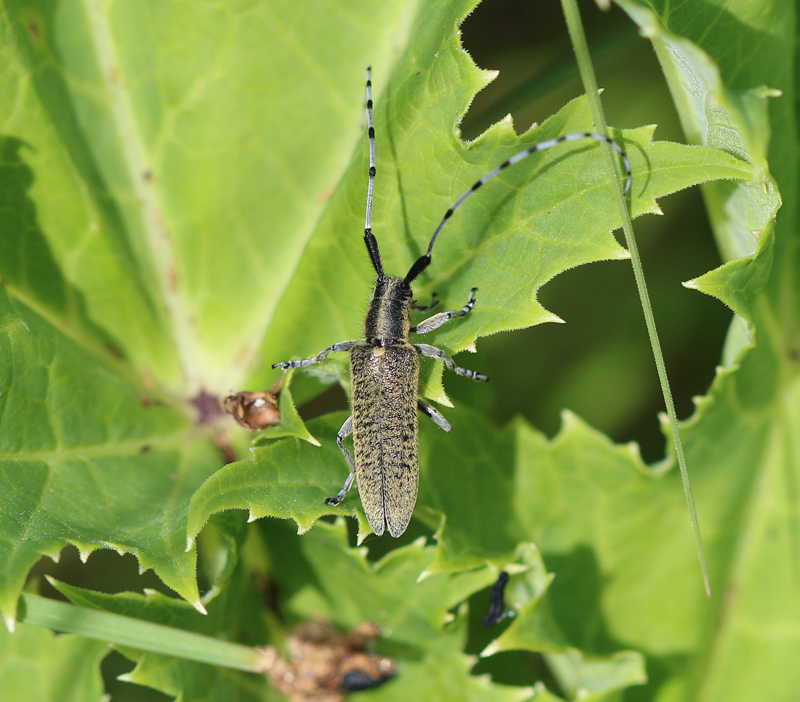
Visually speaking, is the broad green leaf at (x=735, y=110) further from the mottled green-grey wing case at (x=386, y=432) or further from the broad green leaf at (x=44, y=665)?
the broad green leaf at (x=44, y=665)

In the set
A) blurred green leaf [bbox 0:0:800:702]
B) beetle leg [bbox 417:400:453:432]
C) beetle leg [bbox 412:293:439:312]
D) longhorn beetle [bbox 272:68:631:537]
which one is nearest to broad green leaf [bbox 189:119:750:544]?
blurred green leaf [bbox 0:0:800:702]

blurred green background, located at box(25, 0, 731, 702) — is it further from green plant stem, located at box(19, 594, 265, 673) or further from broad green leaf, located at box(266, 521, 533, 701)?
green plant stem, located at box(19, 594, 265, 673)

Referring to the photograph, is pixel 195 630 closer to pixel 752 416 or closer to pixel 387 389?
pixel 387 389

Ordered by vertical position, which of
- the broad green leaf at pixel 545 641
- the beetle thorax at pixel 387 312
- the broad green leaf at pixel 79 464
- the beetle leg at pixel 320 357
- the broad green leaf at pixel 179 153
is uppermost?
the broad green leaf at pixel 179 153

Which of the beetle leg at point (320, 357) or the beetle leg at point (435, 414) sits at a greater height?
the beetle leg at point (320, 357)

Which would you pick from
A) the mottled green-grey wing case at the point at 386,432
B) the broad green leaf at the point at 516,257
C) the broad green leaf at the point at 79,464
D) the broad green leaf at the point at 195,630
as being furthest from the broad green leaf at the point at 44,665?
the mottled green-grey wing case at the point at 386,432

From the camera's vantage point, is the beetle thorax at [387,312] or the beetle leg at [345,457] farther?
the beetle thorax at [387,312]

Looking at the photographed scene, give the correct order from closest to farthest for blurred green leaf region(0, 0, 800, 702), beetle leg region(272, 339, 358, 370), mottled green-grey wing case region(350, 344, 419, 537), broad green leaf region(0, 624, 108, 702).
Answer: blurred green leaf region(0, 0, 800, 702) → mottled green-grey wing case region(350, 344, 419, 537) → beetle leg region(272, 339, 358, 370) → broad green leaf region(0, 624, 108, 702)

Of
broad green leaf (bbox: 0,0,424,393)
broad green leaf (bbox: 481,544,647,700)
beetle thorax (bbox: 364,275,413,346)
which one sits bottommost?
broad green leaf (bbox: 481,544,647,700)

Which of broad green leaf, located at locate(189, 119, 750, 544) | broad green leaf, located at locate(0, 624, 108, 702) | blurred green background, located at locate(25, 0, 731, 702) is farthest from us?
blurred green background, located at locate(25, 0, 731, 702)
